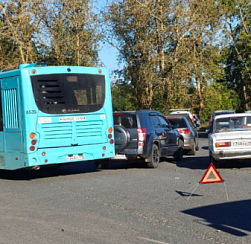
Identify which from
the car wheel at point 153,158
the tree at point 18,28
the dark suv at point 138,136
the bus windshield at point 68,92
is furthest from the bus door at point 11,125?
the tree at point 18,28

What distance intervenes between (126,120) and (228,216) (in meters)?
8.19

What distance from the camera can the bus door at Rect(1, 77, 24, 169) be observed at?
45.4 ft

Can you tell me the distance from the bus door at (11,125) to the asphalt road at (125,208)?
639 mm

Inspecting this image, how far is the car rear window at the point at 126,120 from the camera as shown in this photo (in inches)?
645

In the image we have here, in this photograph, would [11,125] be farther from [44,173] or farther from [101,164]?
[101,164]

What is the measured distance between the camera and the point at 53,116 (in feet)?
46.1

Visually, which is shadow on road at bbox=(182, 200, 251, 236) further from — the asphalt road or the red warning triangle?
the red warning triangle

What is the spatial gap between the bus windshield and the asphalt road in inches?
75.6

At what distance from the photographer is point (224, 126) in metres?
16.7

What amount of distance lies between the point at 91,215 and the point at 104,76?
693 centimetres

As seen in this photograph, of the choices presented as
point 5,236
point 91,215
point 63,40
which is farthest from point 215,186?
point 63,40

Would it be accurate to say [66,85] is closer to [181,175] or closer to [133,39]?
[181,175]

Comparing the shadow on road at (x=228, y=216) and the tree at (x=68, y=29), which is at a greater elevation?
the tree at (x=68, y=29)

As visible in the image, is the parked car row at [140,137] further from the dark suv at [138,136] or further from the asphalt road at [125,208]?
the asphalt road at [125,208]
